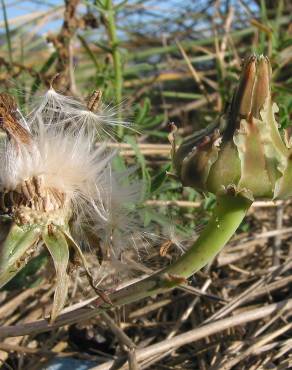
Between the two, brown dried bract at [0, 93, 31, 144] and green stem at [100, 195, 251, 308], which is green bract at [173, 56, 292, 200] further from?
brown dried bract at [0, 93, 31, 144]

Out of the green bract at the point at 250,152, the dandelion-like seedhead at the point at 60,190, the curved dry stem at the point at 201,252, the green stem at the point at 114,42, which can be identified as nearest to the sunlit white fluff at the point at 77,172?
the dandelion-like seedhead at the point at 60,190

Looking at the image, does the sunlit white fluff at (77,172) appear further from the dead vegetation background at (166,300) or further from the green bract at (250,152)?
the green bract at (250,152)

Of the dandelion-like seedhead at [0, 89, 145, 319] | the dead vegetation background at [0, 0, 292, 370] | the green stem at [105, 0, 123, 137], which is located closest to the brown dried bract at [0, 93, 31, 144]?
the dandelion-like seedhead at [0, 89, 145, 319]

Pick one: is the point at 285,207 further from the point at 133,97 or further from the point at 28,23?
the point at 28,23

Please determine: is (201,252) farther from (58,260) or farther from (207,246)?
(58,260)

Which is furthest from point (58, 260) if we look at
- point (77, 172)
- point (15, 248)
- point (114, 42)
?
point (114, 42)

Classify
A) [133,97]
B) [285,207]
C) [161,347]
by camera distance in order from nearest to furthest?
1. [161,347]
2. [285,207]
3. [133,97]

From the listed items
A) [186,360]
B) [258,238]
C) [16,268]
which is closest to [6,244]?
[16,268]
